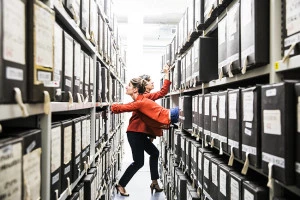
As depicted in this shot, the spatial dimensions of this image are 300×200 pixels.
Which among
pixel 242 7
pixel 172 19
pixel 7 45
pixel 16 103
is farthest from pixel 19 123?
pixel 172 19

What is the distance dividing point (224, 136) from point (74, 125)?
78 centimetres

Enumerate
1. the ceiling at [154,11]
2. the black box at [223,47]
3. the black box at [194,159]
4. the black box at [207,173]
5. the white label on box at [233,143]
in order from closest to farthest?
the white label on box at [233,143], the black box at [223,47], the black box at [207,173], the black box at [194,159], the ceiling at [154,11]

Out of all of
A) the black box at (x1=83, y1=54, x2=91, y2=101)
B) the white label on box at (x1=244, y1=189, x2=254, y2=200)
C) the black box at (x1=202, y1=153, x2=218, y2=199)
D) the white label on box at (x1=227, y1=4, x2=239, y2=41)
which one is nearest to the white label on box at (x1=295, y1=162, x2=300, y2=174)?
the white label on box at (x1=244, y1=189, x2=254, y2=200)

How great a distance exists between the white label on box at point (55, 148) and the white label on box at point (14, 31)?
0.46 meters

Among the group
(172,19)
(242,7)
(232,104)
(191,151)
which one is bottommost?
(191,151)

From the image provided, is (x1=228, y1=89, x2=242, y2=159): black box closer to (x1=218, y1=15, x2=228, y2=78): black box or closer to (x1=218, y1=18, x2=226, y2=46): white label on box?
(x1=218, y1=15, x2=228, y2=78): black box

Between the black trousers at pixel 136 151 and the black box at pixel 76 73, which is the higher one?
the black box at pixel 76 73

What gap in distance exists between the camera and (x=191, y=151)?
266 cm

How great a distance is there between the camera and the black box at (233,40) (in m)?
1.40

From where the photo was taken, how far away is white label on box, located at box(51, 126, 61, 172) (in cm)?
121

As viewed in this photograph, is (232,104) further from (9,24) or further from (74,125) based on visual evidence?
(9,24)

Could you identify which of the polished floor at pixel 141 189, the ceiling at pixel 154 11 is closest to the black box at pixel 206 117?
the polished floor at pixel 141 189

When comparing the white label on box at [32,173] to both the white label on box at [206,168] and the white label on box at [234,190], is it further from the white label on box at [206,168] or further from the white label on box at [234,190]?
the white label on box at [206,168]

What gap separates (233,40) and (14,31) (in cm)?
102
